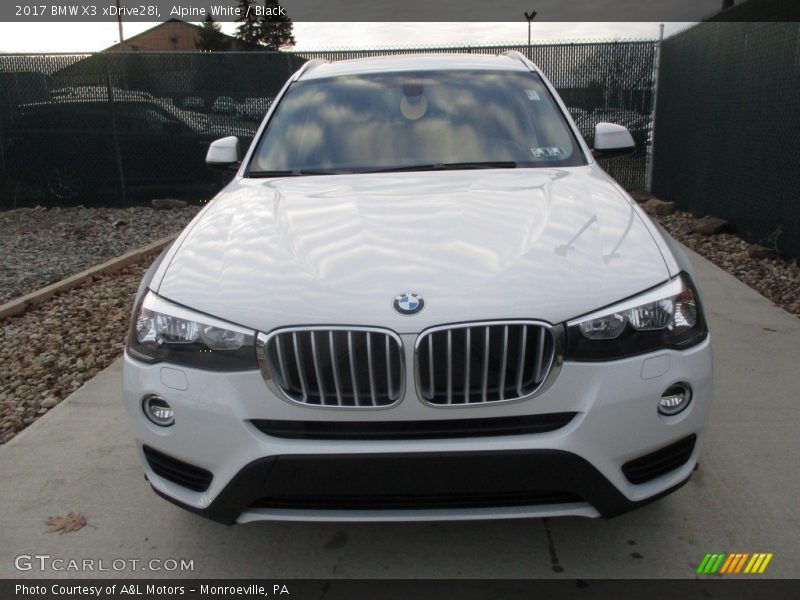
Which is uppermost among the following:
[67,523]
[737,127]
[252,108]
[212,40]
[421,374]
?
[212,40]

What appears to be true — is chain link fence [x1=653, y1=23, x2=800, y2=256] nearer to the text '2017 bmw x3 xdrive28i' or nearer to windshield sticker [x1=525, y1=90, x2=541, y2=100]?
windshield sticker [x1=525, y1=90, x2=541, y2=100]

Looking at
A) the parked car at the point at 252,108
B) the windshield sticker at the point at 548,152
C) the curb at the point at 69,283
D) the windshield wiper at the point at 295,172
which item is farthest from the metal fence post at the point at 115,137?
the windshield sticker at the point at 548,152

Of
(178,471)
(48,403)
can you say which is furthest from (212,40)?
(178,471)

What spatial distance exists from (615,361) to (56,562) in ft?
6.94

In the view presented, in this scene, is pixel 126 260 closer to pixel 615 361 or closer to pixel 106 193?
pixel 106 193

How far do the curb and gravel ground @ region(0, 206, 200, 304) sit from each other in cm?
38

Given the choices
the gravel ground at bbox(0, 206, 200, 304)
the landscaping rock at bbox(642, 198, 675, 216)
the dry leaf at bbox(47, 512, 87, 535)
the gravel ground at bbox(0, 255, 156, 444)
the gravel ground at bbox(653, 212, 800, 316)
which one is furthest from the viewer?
the landscaping rock at bbox(642, 198, 675, 216)

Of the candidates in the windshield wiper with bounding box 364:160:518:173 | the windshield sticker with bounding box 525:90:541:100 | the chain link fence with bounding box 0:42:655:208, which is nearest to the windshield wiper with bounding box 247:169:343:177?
the windshield wiper with bounding box 364:160:518:173

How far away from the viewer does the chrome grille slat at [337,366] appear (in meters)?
2.19

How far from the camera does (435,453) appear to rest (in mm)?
2156

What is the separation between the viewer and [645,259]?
8.14 feet

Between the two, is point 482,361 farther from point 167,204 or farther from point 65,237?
point 167,204

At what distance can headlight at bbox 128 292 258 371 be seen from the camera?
226 centimetres

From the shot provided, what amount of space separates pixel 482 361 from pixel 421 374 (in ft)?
0.60
